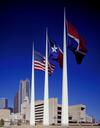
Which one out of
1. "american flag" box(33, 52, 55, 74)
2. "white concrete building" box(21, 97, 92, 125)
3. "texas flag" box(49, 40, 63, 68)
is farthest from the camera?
"white concrete building" box(21, 97, 92, 125)

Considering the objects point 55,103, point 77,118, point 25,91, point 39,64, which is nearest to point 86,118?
point 77,118

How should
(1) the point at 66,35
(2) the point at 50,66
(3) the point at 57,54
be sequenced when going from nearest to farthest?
(1) the point at 66,35, (3) the point at 57,54, (2) the point at 50,66

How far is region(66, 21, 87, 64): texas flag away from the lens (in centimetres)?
1159

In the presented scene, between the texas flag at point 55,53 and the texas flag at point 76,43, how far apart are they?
4.20ft

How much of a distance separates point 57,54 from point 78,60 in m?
1.86

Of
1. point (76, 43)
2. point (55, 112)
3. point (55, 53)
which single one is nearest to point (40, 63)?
point (55, 53)

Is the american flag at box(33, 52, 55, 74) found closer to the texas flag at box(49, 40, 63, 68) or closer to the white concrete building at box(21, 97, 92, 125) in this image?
the texas flag at box(49, 40, 63, 68)

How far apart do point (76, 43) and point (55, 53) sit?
1.72 metres

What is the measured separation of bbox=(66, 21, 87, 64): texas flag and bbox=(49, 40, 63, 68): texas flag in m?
1.28

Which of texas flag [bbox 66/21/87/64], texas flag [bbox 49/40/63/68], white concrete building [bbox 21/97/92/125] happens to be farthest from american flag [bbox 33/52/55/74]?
white concrete building [bbox 21/97/92/125]

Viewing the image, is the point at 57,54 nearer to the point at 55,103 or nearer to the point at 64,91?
the point at 64,91

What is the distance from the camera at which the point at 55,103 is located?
4359 centimetres

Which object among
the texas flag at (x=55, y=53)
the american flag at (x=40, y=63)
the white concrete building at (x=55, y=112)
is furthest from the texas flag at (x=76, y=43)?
the white concrete building at (x=55, y=112)

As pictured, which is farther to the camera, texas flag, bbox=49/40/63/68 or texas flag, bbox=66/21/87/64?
texas flag, bbox=49/40/63/68
